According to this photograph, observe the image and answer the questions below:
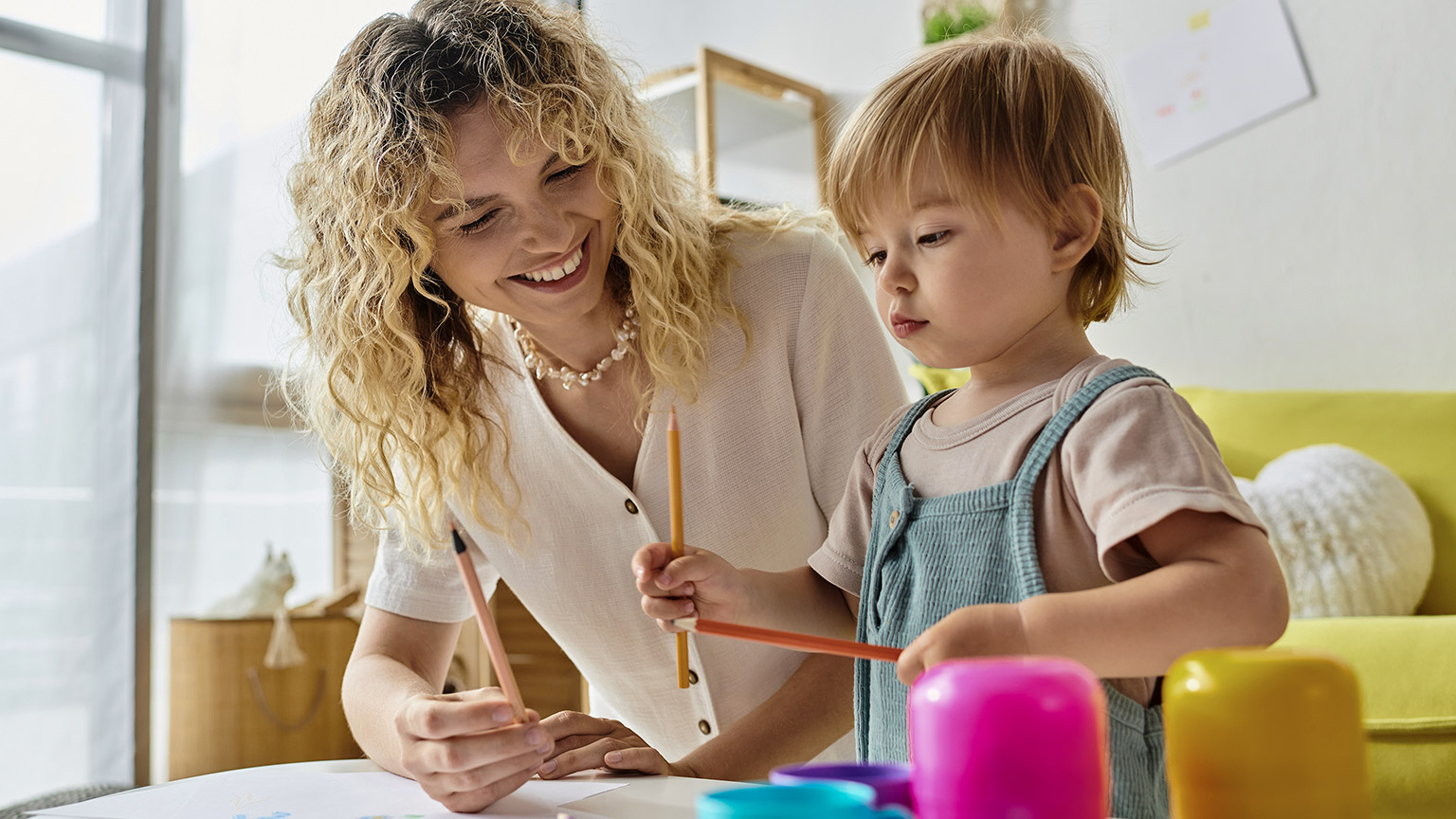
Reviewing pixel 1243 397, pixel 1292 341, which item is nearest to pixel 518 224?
pixel 1243 397

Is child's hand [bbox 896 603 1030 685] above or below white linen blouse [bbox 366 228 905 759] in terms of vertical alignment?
below

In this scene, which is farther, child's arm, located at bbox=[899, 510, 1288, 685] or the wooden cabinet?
the wooden cabinet

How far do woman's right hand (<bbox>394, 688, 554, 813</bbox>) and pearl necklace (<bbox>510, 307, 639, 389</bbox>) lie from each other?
1.64 feet

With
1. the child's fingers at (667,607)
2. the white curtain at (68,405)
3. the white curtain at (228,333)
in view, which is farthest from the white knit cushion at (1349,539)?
the white curtain at (68,405)

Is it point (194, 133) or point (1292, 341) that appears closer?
point (1292, 341)

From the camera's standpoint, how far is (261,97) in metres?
2.92

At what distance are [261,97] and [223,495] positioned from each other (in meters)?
1.06

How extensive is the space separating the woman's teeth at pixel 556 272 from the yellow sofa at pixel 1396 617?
77cm

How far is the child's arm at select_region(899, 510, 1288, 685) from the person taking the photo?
1.73 feet

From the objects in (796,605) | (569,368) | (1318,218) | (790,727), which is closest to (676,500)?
(796,605)

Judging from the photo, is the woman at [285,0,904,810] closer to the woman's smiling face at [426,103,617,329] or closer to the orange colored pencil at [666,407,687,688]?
the woman's smiling face at [426,103,617,329]

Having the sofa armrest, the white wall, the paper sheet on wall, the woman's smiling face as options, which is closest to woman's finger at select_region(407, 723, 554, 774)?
the woman's smiling face

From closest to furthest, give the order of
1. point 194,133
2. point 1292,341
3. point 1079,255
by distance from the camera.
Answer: point 1079,255, point 1292,341, point 194,133

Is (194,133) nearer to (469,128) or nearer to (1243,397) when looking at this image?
(469,128)
